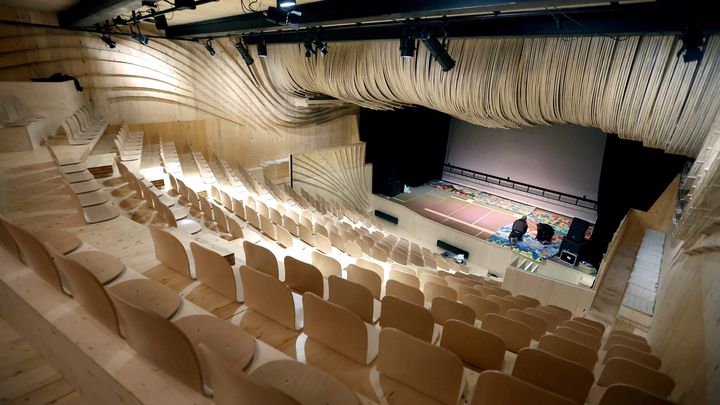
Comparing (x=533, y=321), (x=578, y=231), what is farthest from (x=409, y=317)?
(x=578, y=231)

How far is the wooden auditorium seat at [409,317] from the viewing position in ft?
6.75

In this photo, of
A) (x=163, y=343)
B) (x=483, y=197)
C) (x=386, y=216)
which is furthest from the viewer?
(x=483, y=197)

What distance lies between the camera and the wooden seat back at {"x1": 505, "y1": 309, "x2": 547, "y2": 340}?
9.36ft

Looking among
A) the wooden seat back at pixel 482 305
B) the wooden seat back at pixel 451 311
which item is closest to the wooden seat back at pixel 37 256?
the wooden seat back at pixel 451 311

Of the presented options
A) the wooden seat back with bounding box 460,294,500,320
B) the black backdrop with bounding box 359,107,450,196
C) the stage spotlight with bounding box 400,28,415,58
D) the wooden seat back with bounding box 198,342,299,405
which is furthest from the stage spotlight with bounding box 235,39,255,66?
the wooden seat back with bounding box 198,342,299,405

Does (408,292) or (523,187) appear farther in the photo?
(523,187)

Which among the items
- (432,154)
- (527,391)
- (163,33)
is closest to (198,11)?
(163,33)

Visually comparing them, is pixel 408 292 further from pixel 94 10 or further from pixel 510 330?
pixel 94 10

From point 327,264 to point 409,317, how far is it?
1.54m

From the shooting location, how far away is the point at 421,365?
1.53 metres

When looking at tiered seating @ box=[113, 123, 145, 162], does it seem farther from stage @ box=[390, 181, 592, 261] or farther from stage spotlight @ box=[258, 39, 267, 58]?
stage @ box=[390, 181, 592, 261]

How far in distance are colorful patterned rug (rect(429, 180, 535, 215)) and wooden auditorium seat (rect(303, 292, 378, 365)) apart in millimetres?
10871

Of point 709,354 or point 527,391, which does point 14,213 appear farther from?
point 709,354

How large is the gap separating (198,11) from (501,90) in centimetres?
489
